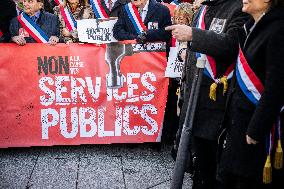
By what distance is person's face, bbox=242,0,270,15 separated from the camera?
7.86ft

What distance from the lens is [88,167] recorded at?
4.23 meters

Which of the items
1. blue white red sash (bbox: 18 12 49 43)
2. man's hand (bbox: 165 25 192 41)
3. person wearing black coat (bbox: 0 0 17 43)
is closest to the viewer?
man's hand (bbox: 165 25 192 41)

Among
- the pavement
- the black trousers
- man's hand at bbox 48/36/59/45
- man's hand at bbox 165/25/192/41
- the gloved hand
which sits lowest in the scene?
the pavement

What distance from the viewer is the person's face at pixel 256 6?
94.3 inches

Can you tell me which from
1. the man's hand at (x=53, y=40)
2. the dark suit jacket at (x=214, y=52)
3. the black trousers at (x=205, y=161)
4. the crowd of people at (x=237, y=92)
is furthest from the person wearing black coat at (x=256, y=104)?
the man's hand at (x=53, y=40)

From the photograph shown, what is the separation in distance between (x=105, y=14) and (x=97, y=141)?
2196 millimetres

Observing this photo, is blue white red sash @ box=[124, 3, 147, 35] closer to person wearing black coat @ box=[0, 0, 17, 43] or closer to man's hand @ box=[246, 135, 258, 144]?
person wearing black coat @ box=[0, 0, 17, 43]

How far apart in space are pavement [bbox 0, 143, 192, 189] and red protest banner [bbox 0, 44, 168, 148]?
14 cm

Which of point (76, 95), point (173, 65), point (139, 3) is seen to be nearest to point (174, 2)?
point (139, 3)

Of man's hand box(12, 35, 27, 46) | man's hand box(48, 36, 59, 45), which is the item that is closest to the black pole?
man's hand box(48, 36, 59, 45)

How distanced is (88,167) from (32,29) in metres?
1.79

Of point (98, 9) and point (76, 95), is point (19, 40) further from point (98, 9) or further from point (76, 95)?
point (98, 9)

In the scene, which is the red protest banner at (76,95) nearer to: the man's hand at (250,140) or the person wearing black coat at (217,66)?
the person wearing black coat at (217,66)

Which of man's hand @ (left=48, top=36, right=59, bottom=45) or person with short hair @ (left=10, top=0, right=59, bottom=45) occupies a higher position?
person with short hair @ (left=10, top=0, right=59, bottom=45)
